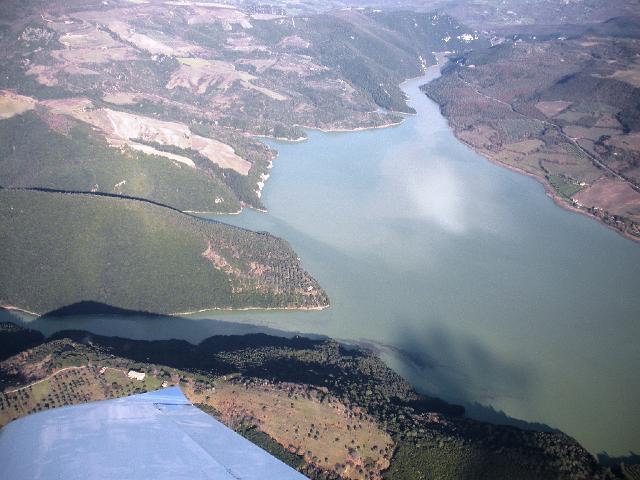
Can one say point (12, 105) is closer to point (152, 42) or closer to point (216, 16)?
point (152, 42)

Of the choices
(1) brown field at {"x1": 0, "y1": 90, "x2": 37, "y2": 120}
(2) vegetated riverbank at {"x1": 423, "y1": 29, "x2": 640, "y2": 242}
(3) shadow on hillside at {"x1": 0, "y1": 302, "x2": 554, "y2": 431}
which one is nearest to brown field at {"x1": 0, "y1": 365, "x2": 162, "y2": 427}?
(3) shadow on hillside at {"x1": 0, "y1": 302, "x2": 554, "y2": 431}

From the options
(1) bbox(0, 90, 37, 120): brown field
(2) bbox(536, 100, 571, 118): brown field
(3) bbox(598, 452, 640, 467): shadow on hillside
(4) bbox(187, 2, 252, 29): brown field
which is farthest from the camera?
(4) bbox(187, 2, 252, 29): brown field

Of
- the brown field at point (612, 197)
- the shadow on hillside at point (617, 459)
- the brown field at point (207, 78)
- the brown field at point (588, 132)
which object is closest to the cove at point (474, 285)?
the shadow on hillside at point (617, 459)

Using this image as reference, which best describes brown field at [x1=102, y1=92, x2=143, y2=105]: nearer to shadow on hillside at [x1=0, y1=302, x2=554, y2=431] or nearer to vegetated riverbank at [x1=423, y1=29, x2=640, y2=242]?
shadow on hillside at [x1=0, y1=302, x2=554, y2=431]

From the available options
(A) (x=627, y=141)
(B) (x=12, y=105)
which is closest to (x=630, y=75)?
(A) (x=627, y=141)

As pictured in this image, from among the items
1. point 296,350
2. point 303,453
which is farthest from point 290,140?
point 303,453

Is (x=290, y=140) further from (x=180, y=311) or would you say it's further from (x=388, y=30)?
(x=388, y=30)

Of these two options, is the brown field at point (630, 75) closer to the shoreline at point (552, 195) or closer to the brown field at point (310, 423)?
the shoreline at point (552, 195)
